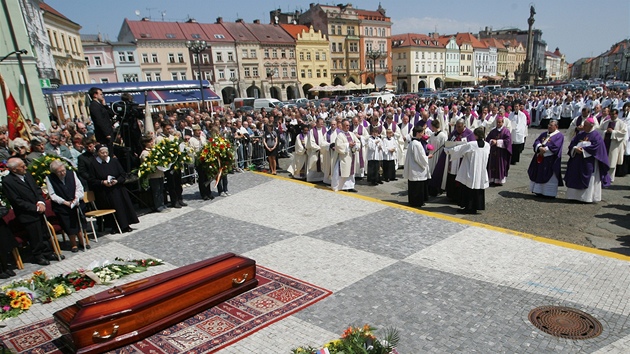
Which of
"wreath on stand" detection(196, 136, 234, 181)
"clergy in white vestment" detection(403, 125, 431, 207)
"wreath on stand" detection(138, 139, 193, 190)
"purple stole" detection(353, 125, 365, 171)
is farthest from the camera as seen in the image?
"purple stole" detection(353, 125, 365, 171)

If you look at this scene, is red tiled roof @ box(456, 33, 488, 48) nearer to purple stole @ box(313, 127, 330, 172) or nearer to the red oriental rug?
purple stole @ box(313, 127, 330, 172)

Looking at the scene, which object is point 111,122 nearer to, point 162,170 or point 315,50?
point 162,170

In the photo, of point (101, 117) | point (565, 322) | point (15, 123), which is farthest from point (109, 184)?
point (565, 322)

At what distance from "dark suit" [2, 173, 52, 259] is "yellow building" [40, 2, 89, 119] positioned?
91.1 feet

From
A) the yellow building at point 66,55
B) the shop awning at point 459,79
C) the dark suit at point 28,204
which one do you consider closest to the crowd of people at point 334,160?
the dark suit at point 28,204

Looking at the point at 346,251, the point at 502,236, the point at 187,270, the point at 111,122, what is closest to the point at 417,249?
the point at 346,251

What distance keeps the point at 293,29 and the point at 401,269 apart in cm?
6743

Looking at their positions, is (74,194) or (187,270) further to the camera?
(74,194)

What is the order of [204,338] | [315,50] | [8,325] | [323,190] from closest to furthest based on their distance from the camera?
1. [204,338]
2. [8,325]
3. [323,190]
4. [315,50]

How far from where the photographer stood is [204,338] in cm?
467

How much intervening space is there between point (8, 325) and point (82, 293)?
94 centimetres

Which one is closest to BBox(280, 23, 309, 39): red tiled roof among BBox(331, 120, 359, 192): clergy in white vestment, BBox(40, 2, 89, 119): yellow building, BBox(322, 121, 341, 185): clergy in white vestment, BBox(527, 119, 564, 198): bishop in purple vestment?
BBox(40, 2, 89, 119): yellow building

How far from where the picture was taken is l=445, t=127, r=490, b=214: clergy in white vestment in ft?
29.3

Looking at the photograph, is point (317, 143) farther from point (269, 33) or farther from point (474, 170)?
point (269, 33)
